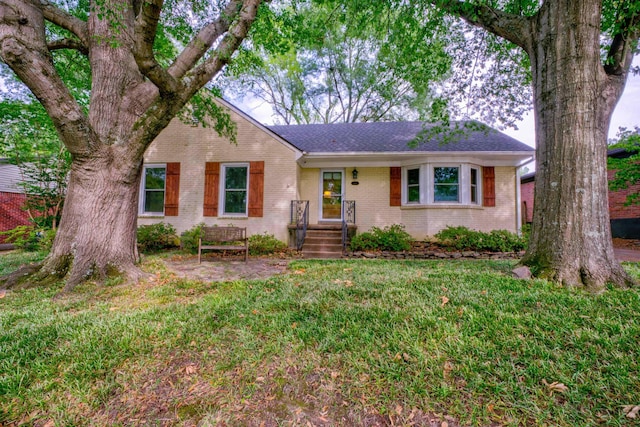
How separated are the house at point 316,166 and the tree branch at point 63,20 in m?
4.59

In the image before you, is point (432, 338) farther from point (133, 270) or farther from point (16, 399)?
point (133, 270)

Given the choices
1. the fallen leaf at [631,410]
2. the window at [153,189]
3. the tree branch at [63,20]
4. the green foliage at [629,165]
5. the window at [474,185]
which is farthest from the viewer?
the green foliage at [629,165]

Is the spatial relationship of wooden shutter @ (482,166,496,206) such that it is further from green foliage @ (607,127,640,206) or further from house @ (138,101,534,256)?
green foliage @ (607,127,640,206)

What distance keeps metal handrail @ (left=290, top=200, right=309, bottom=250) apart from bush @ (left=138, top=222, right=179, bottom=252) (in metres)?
4.13

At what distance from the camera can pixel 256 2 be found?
15.7ft

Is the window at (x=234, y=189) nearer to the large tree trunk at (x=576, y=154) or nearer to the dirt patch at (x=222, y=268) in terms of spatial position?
the dirt patch at (x=222, y=268)

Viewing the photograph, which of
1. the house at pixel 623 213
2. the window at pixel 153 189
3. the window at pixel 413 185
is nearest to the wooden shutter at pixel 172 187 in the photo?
the window at pixel 153 189

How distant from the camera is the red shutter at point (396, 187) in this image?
964 cm

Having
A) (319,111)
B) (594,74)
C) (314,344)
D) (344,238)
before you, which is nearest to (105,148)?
(314,344)

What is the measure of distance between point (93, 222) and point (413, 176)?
9.08m

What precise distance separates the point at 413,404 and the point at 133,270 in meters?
4.75

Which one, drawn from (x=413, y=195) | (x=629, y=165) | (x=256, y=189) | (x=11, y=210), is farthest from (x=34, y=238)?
(x=629, y=165)

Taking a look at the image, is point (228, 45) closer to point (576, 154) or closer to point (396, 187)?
point (576, 154)

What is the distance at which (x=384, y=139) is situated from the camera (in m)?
10.4
